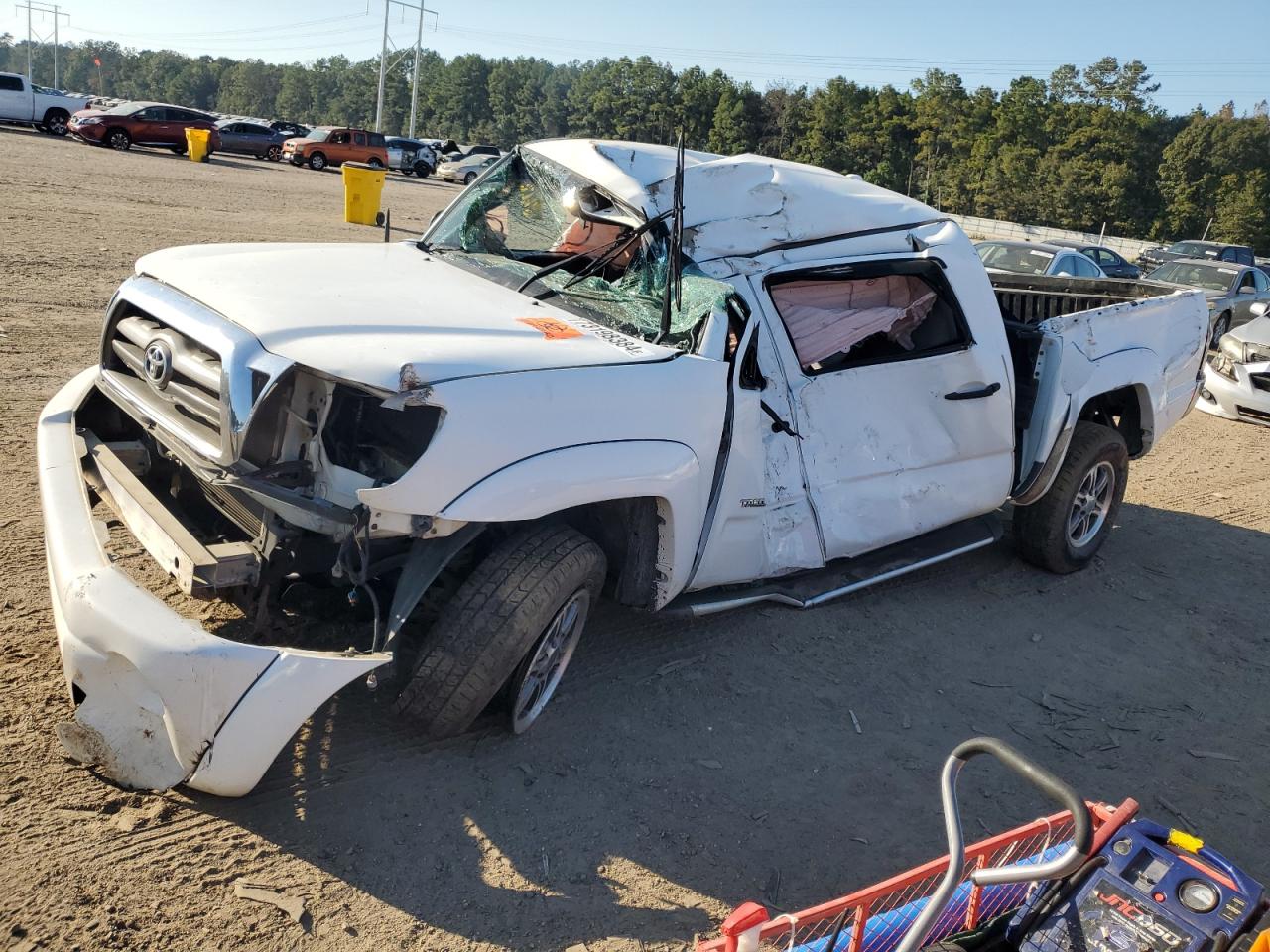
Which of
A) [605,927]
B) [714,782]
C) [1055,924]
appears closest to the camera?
[1055,924]

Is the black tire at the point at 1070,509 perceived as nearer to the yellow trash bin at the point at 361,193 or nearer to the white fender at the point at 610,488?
the white fender at the point at 610,488

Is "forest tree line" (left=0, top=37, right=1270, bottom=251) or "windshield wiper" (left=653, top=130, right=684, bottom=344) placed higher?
"forest tree line" (left=0, top=37, right=1270, bottom=251)

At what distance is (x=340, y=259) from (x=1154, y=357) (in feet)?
15.2

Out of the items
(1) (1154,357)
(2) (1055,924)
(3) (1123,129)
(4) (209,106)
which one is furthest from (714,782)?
(4) (209,106)

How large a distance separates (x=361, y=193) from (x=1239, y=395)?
1441cm

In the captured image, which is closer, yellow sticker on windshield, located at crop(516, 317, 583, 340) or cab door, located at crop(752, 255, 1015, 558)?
yellow sticker on windshield, located at crop(516, 317, 583, 340)

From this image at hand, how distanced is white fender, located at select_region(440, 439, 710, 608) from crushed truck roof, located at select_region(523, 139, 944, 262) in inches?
41.9

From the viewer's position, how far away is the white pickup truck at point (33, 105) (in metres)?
31.7

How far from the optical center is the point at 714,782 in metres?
3.70

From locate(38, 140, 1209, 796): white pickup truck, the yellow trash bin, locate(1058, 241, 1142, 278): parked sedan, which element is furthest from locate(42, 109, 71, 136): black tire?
locate(38, 140, 1209, 796): white pickup truck

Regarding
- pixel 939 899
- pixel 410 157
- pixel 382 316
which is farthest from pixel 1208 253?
pixel 410 157

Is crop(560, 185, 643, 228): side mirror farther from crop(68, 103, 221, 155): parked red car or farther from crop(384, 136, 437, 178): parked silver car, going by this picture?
crop(384, 136, 437, 178): parked silver car

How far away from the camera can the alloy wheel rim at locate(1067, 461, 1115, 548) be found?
19.7 feet

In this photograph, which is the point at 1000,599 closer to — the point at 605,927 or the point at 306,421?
the point at 605,927
